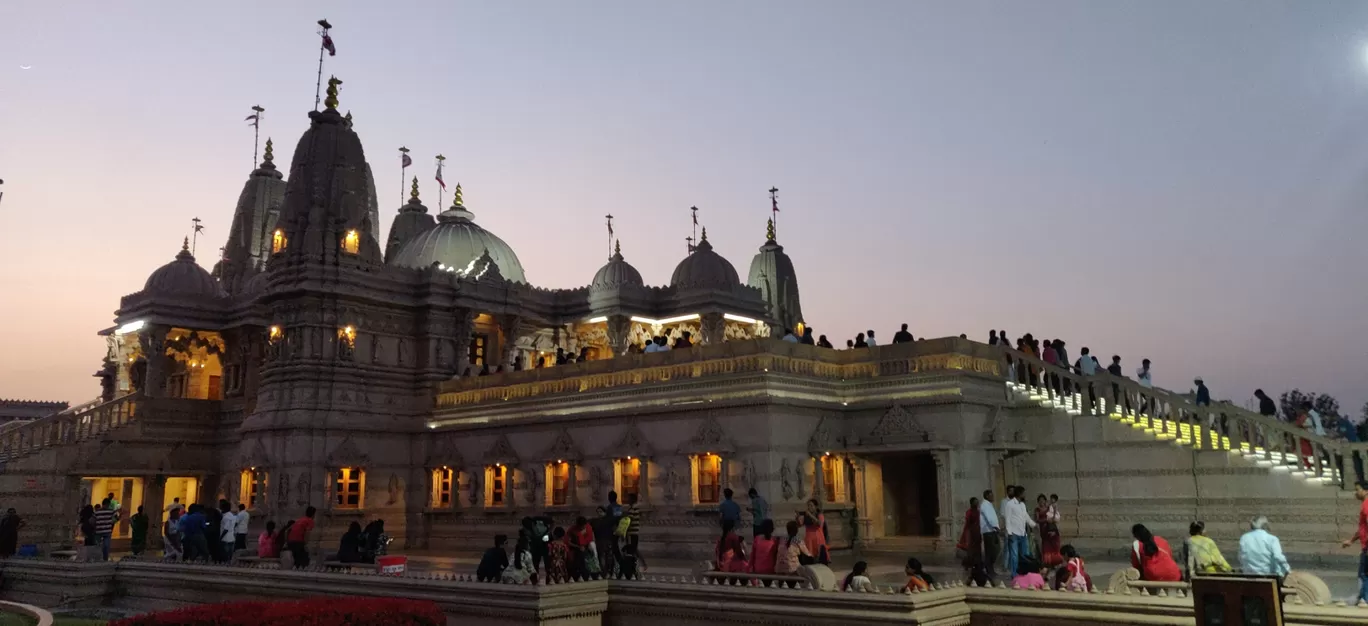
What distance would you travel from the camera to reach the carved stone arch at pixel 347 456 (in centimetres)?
3750

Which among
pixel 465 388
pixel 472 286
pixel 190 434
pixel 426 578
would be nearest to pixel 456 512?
→ pixel 465 388

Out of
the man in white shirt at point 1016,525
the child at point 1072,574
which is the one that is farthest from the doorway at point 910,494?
the child at point 1072,574

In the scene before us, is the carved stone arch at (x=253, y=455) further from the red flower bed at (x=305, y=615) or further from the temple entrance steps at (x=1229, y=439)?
the temple entrance steps at (x=1229, y=439)

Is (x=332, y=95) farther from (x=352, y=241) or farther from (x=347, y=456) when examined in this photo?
(x=347, y=456)

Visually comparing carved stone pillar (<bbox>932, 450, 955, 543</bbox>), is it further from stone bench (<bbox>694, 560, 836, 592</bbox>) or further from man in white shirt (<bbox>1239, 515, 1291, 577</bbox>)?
man in white shirt (<bbox>1239, 515, 1291, 577</bbox>)

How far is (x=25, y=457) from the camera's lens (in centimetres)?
3969

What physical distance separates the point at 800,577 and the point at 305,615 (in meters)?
6.67

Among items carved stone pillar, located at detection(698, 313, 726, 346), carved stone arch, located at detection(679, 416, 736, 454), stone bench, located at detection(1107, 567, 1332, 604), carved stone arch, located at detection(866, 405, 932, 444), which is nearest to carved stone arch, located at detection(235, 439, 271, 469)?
carved stone arch, located at detection(679, 416, 736, 454)

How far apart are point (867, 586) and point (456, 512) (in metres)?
→ 24.5

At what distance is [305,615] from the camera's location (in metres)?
14.2

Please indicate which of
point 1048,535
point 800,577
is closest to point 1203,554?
point 800,577

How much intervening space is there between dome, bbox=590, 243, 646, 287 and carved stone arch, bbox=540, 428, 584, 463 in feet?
44.9

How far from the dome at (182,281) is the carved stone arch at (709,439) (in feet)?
99.0

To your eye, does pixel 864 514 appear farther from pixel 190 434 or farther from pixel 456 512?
pixel 190 434
